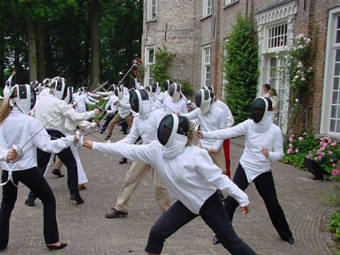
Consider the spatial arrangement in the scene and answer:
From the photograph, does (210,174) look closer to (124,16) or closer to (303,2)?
(303,2)

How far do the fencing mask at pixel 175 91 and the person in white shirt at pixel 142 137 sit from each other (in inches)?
159

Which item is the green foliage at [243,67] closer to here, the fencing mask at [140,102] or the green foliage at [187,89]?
the green foliage at [187,89]

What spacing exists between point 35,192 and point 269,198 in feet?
9.30

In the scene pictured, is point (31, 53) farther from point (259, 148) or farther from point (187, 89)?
point (259, 148)

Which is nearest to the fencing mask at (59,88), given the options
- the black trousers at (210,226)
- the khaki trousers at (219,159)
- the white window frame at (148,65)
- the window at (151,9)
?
the khaki trousers at (219,159)

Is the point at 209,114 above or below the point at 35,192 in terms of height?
above

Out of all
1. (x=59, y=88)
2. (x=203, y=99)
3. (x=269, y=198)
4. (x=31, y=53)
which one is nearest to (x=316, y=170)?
(x=203, y=99)

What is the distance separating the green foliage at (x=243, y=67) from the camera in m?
13.9

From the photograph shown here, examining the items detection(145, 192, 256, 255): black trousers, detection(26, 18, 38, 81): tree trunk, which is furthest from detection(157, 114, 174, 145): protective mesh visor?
detection(26, 18, 38, 81): tree trunk

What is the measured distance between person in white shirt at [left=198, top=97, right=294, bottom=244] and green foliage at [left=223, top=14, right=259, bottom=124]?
9319 millimetres

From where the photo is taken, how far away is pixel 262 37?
13.4m

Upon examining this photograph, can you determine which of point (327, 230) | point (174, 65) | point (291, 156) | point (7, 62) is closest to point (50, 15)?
point (174, 65)

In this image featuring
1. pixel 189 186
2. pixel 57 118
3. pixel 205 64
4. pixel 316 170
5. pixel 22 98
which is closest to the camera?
pixel 189 186

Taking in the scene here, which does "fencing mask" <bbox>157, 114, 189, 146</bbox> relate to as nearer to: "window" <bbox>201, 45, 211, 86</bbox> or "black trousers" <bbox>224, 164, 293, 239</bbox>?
"black trousers" <bbox>224, 164, 293, 239</bbox>
